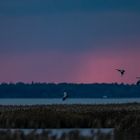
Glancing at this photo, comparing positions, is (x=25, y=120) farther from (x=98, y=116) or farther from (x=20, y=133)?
(x=20, y=133)

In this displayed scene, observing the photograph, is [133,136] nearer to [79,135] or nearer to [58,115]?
[79,135]

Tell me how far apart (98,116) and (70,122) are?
15.2 feet

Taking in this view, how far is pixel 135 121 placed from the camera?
43.1 metres

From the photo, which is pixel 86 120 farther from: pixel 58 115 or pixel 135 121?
pixel 135 121

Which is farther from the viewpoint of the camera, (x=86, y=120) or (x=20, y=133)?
(x=86, y=120)

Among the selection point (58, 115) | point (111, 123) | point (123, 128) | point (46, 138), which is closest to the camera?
point (46, 138)

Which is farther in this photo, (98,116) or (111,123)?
(98,116)

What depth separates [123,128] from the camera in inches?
1619

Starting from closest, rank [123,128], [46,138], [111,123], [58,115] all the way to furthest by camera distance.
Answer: [46,138]
[123,128]
[111,123]
[58,115]

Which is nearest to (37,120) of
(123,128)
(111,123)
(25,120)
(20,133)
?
(25,120)

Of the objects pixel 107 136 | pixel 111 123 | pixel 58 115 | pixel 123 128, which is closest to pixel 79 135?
pixel 107 136

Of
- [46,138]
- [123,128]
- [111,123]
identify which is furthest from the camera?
[111,123]

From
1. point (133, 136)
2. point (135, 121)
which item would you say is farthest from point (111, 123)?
point (133, 136)

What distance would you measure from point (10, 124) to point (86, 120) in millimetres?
4920
